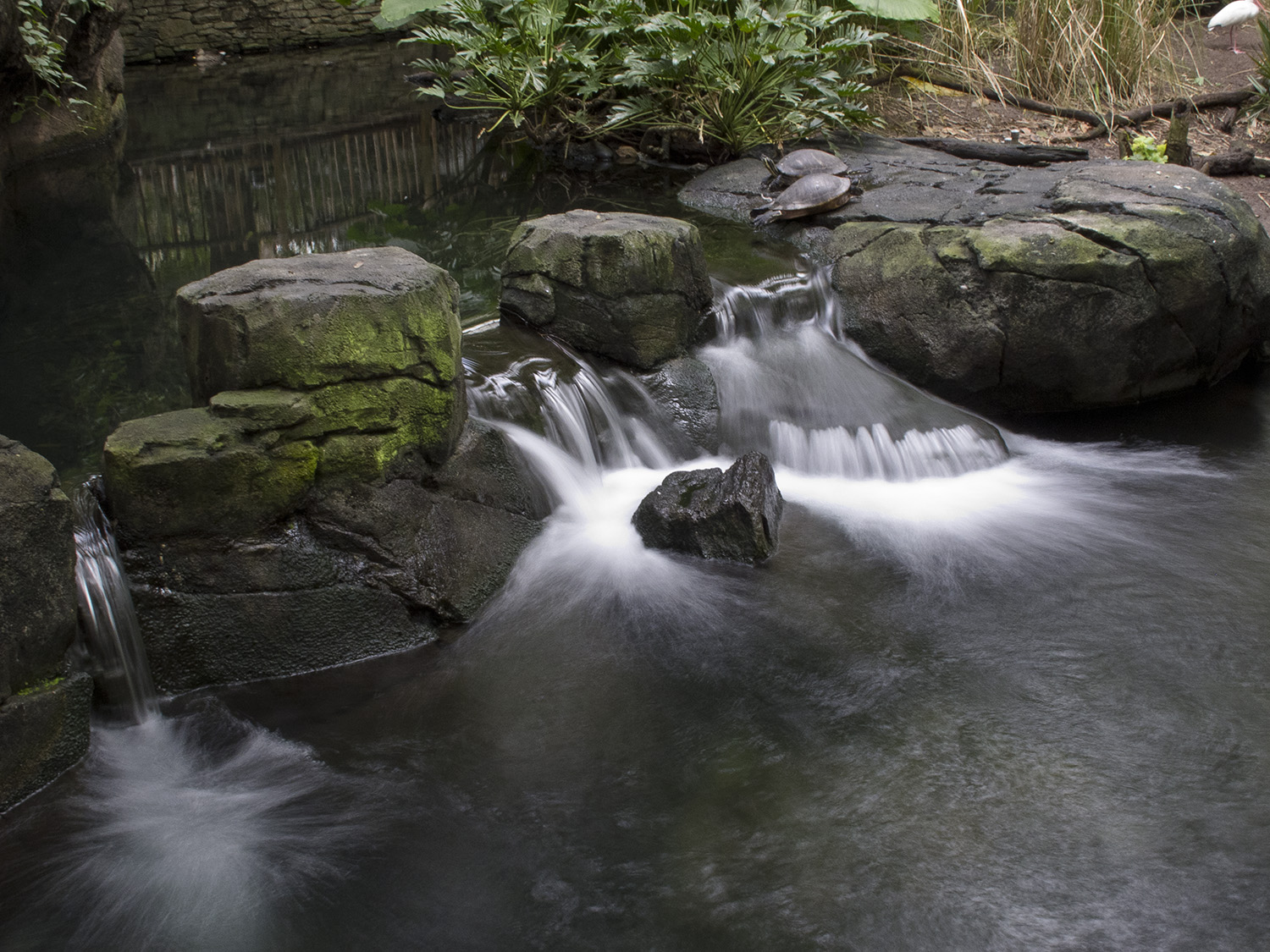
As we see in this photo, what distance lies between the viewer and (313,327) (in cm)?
332

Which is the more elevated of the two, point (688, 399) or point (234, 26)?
point (234, 26)

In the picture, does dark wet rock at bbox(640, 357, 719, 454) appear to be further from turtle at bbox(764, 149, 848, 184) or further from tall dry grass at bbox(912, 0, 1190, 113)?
tall dry grass at bbox(912, 0, 1190, 113)

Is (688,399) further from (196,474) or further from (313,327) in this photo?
(196,474)

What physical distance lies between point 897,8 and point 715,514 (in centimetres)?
637

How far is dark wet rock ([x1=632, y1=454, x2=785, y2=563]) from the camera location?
13.2ft

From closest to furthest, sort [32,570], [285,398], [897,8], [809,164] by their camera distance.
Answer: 1. [32,570]
2. [285,398]
3. [809,164]
4. [897,8]

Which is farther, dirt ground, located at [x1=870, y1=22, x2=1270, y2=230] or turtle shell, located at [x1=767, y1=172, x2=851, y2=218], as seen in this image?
dirt ground, located at [x1=870, y1=22, x2=1270, y2=230]

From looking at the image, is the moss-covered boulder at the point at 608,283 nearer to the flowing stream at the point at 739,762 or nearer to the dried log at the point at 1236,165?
the flowing stream at the point at 739,762

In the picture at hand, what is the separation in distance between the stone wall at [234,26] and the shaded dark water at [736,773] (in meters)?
15.4

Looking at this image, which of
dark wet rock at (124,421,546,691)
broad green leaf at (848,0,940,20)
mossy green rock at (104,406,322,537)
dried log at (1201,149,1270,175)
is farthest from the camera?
broad green leaf at (848,0,940,20)

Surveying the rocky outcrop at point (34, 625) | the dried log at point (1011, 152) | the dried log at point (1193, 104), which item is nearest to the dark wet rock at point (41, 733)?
the rocky outcrop at point (34, 625)

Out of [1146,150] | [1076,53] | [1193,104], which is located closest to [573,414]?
[1146,150]

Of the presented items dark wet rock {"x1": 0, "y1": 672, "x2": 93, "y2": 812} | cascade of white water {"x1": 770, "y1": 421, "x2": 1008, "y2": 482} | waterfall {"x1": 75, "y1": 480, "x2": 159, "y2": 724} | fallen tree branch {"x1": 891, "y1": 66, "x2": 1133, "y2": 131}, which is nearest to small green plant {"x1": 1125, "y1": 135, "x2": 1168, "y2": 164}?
fallen tree branch {"x1": 891, "y1": 66, "x2": 1133, "y2": 131}

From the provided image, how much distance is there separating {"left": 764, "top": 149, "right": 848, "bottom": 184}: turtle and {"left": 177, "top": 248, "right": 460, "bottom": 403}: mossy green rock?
400 cm
